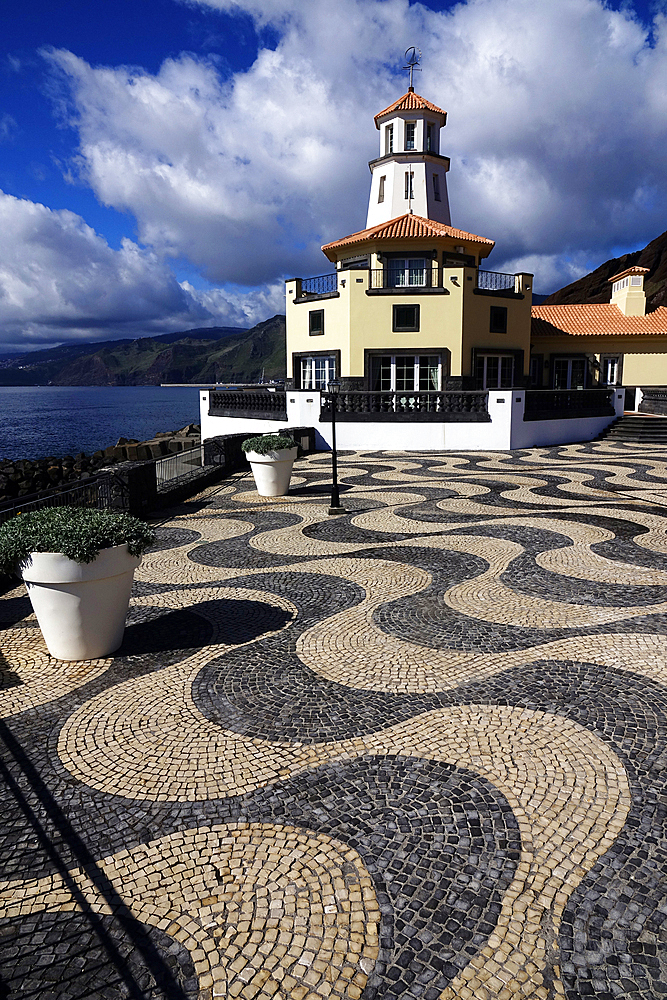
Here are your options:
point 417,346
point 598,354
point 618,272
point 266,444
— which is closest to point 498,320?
point 417,346

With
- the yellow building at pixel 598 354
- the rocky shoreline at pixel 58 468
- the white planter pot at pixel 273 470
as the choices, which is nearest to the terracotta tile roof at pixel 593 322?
the yellow building at pixel 598 354

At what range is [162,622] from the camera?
23.5 ft

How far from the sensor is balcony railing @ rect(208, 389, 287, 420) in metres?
28.0

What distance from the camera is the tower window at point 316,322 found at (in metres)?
32.0

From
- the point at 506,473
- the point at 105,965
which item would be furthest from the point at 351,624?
the point at 506,473

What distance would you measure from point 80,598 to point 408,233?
29912 mm

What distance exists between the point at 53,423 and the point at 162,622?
99.5m

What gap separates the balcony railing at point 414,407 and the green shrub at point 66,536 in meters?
18.5

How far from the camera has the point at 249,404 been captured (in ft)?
98.1

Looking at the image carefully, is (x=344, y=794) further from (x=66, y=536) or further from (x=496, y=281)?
(x=496, y=281)

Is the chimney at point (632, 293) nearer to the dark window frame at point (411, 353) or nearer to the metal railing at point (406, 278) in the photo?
the metal railing at point (406, 278)

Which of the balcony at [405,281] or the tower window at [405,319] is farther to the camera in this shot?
the tower window at [405,319]

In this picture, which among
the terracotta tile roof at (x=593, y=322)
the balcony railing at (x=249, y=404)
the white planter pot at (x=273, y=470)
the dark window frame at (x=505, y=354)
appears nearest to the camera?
the white planter pot at (x=273, y=470)

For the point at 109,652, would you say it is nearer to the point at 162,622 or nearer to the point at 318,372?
the point at 162,622
